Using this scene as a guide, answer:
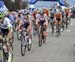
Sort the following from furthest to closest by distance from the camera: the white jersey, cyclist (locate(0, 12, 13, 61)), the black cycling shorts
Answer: the white jersey < the black cycling shorts < cyclist (locate(0, 12, 13, 61))

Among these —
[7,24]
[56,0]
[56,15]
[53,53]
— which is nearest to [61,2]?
[56,0]

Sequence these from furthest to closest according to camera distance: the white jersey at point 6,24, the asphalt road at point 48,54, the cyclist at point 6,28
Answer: the asphalt road at point 48,54 < the white jersey at point 6,24 < the cyclist at point 6,28

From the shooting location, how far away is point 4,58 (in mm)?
13836

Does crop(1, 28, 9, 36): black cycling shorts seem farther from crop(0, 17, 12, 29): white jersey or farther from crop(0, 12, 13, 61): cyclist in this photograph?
crop(0, 17, 12, 29): white jersey

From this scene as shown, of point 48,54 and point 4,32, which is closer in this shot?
→ point 4,32

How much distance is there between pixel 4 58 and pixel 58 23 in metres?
14.3

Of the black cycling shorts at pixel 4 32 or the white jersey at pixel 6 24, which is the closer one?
the black cycling shorts at pixel 4 32

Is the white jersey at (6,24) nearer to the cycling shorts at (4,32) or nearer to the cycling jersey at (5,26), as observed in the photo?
the cycling jersey at (5,26)

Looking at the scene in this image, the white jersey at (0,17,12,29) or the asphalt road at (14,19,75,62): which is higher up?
the white jersey at (0,17,12,29)

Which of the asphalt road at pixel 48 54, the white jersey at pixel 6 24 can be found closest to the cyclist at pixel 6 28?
the white jersey at pixel 6 24

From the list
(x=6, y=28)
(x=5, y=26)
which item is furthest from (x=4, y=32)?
(x=5, y=26)

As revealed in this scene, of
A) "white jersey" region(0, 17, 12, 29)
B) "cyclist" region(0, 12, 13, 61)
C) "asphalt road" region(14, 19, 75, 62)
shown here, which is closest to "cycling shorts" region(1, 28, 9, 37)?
"cyclist" region(0, 12, 13, 61)

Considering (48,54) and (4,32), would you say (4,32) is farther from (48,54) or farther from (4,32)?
(48,54)

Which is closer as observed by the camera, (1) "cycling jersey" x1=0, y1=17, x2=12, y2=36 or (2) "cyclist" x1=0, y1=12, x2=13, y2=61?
(2) "cyclist" x1=0, y1=12, x2=13, y2=61
